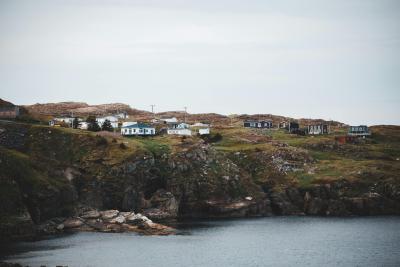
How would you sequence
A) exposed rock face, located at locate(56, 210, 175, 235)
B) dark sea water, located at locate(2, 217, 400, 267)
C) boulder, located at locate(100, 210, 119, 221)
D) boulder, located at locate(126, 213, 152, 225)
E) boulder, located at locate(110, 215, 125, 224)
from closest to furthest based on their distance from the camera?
dark sea water, located at locate(2, 217, 400, 267) < exposed rock face, located at locate(56, 210, 175, 235) < boulder, located at locate(110, 215, 125, 224) < boulder, located at locate(126, 213, 152, 225) < boulder, located at locate(100, 210, 119, 221)

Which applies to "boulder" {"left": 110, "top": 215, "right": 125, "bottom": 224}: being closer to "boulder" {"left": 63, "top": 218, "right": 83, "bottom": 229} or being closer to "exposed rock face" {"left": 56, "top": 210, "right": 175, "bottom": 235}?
Result: "exposed rock face" {"left": 56, "top": 210, "right": 175, "bottom": 235}

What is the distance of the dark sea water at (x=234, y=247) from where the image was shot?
135m

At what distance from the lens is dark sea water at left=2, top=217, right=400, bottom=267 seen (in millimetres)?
134750

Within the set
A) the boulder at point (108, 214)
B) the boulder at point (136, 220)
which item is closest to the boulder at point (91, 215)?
the boulder at point (108, 214)

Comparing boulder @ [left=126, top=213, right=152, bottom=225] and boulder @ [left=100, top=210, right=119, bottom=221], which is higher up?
boulder @ [left=100, top=210, right=119, bottom=221]

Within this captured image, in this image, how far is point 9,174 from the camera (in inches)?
6654

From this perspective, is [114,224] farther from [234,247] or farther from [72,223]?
[234,247]

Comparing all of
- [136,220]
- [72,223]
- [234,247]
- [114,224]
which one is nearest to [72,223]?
[72,223]

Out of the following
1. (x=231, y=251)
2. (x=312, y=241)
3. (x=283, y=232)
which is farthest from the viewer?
(x=283, y=232)

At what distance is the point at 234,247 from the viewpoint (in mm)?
153625

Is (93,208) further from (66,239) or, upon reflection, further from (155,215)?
(66,239)

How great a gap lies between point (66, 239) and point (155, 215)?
42.9 metres

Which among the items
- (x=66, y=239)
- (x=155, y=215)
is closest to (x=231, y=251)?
(x=66, y=239)

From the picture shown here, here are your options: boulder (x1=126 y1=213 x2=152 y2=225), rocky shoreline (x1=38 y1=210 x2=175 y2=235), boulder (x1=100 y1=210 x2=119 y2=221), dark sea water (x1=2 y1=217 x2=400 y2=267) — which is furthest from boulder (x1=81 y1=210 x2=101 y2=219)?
dark sea water (x1=2 y1=217 x2=400 y2=267)
